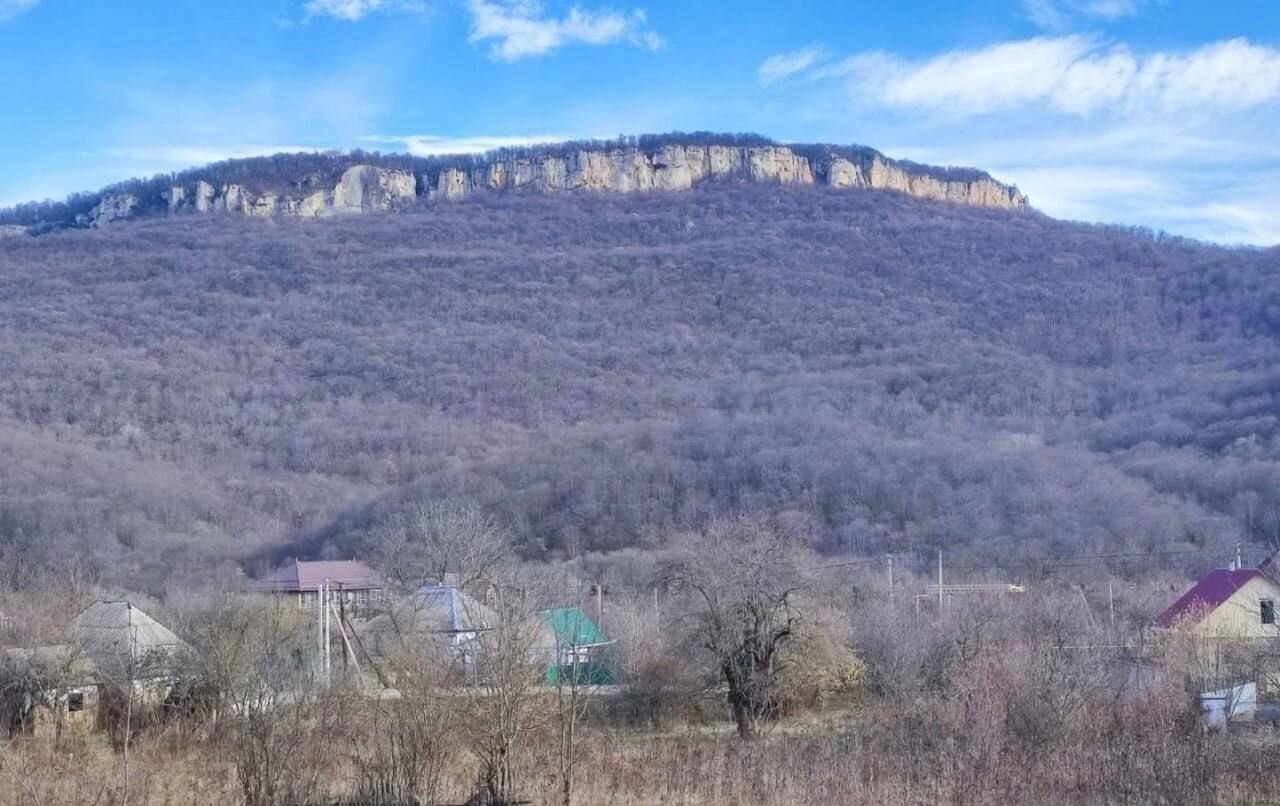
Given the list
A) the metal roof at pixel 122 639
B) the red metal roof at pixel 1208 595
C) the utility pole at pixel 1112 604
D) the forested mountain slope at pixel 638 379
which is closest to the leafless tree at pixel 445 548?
the forested mountain slope at pixel 638 379

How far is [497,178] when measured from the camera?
352ft

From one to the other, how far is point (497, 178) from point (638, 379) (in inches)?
1702

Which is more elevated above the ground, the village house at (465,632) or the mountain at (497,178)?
the mountain at (497,178)

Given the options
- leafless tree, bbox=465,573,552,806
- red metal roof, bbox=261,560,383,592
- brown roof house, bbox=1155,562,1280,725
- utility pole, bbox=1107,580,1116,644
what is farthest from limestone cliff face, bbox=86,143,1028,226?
leafless tree, bbox=465,573,552,806

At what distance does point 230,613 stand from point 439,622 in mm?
3775

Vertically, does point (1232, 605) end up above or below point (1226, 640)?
above

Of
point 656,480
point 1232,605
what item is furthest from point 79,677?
point 656,480

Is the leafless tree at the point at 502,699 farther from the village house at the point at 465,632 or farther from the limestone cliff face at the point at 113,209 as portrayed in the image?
the limestone cliff face at the point at 113,209

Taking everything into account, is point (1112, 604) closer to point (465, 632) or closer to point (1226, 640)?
point (1226, 640)

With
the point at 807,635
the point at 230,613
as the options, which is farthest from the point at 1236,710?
the point at 230,613

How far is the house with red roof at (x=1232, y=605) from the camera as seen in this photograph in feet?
77.9

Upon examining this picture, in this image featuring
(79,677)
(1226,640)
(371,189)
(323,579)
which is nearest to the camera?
(79,677)

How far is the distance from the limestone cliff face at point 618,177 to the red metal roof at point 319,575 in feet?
214

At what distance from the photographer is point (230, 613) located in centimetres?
1817
